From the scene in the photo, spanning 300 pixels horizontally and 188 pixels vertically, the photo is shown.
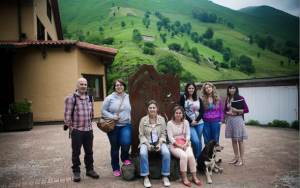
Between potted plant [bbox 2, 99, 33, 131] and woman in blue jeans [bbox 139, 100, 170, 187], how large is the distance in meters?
7.18

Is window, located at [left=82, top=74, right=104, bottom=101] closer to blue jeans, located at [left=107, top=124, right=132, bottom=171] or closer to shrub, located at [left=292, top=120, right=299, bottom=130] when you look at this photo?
blue jeans, located at [left=107, top=124, right=132, bottom=171]

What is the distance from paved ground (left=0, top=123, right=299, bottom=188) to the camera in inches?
152

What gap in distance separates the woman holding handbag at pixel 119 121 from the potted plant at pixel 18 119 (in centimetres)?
669

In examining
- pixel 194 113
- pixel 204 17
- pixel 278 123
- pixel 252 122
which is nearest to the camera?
pixel 194 113

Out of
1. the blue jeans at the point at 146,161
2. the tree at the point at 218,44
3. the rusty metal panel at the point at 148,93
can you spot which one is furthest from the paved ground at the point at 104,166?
the tree at the point at 218,44

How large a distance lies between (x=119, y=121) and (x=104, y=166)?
4.28 ft

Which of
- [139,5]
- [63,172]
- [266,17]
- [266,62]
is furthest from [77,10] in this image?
[63,172]

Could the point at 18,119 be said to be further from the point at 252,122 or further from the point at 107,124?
the point at 252,122

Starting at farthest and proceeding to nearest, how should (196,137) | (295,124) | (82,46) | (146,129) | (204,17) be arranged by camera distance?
1. (204,17)
2. (82,46)
3. (295,124)
4. (196,137)
5. (146,129)

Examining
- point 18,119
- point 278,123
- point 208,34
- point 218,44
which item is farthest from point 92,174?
point 208,34

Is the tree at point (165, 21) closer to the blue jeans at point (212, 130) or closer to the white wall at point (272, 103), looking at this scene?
the white wall at point (272, 103)

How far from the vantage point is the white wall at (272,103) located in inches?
410

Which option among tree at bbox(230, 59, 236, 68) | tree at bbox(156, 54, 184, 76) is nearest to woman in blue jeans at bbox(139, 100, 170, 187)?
tree at bbox(156, 54, 184, 76)

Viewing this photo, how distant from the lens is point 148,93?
15.2 feet
